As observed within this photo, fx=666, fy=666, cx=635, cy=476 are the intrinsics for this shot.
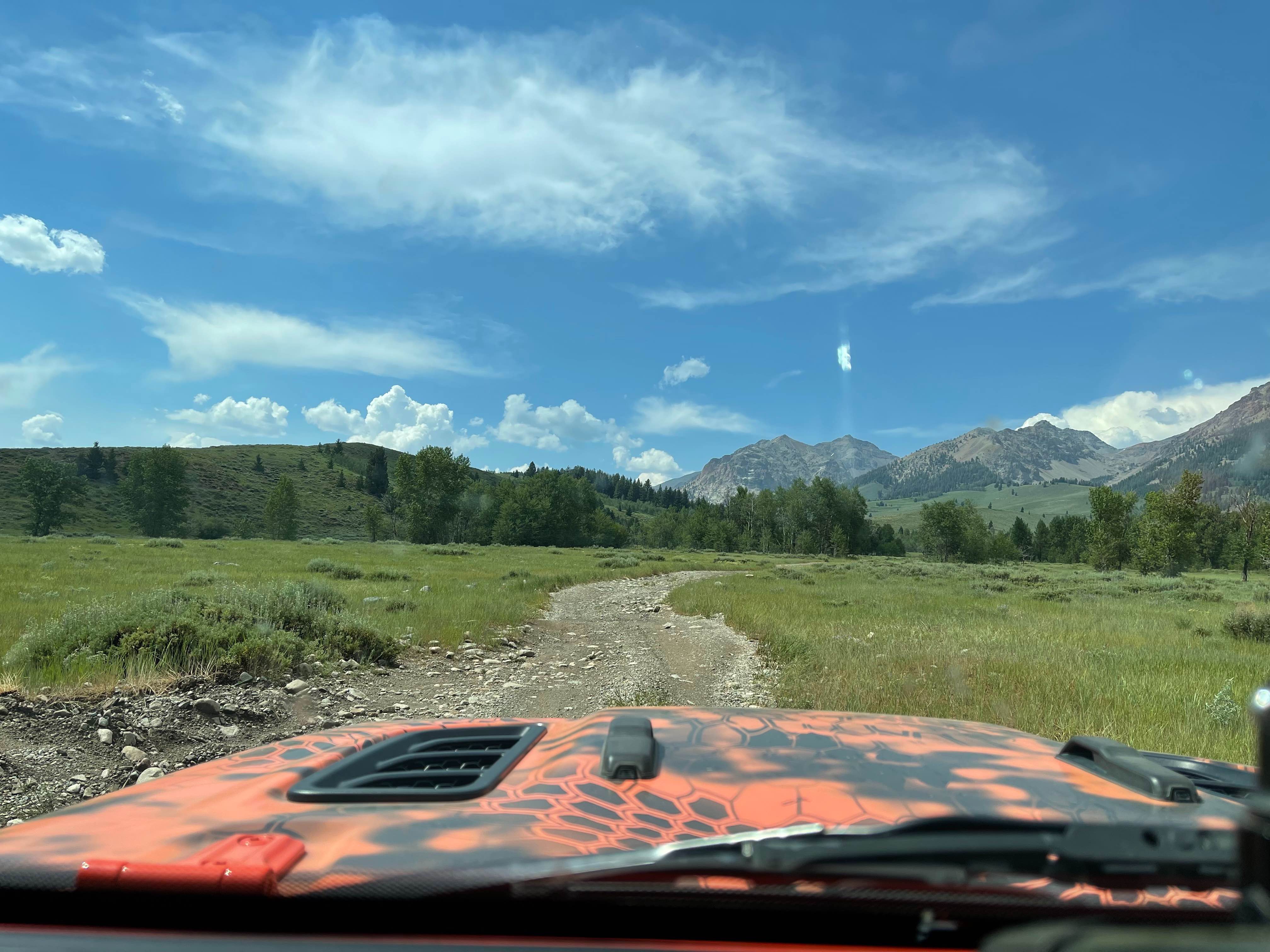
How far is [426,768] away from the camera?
2516 mm

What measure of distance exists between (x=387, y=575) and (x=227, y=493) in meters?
129

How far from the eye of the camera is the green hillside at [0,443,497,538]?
111750 millimetres

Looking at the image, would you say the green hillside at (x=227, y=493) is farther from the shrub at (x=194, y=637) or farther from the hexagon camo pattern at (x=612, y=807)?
the hexagon camo pattern at (x=612, y=807)

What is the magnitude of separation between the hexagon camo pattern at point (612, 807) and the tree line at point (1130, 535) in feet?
285

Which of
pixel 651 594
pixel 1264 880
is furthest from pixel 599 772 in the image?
pixel 651 594

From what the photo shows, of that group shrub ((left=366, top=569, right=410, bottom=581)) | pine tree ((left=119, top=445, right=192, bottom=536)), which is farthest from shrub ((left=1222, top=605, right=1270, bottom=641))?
pine tree ((left=119, top=445, right=192, bottom=536))

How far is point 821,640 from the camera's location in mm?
13430

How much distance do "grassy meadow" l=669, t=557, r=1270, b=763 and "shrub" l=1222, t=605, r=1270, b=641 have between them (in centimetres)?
37

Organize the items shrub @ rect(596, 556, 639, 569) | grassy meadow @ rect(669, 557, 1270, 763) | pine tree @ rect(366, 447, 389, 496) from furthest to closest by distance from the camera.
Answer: pine tree @ rect(366, 447, 389, 496)
shrub @ rect(596, 556, 639, 569)
grassy meadow @ rect(669, 557, 1270, 763)

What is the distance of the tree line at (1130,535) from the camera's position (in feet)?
232

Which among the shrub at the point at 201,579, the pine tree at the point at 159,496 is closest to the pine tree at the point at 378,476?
the pine tree at the point at 159,496

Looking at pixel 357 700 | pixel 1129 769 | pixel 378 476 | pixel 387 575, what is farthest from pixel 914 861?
pixel 378 476

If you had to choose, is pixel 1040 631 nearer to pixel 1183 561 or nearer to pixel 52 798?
pixel 52 798

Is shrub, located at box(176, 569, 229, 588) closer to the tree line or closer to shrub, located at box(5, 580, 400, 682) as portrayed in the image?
shrub, located at box(5, 580, 400, 682)
